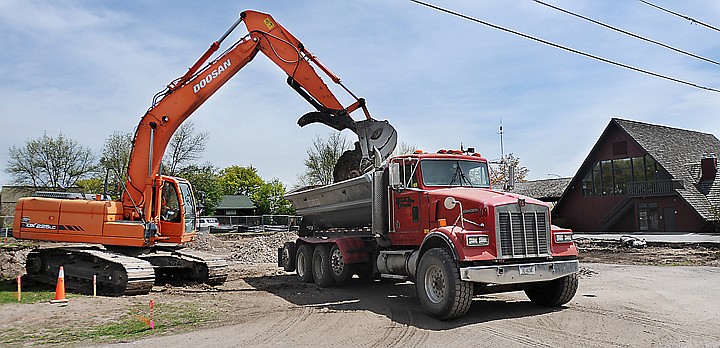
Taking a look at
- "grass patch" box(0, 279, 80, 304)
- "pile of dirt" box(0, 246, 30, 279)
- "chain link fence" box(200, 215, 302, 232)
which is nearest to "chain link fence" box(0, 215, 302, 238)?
"chain link fence" box(200, 215, 302, 232)

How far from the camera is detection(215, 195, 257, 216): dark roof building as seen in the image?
79625 mm

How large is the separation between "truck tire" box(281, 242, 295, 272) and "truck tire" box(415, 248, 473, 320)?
6649 mm

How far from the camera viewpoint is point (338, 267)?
13578mm

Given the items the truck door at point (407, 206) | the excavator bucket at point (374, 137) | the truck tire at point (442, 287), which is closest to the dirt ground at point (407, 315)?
the truck tire at point (442, 287)

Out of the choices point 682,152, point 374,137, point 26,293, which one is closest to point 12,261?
point 26,293

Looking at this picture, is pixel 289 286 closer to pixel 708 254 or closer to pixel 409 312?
pixel 409 312

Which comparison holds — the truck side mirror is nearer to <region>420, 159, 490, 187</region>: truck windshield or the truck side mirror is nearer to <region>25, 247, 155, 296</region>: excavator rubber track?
<region>420, 159, 490, 187</region>: truck windshield

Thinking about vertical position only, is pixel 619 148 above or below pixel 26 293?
above

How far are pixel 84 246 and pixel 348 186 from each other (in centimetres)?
678

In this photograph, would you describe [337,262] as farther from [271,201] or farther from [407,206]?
[271,201]

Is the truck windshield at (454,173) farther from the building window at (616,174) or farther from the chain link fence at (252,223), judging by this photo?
the chain link fence at (252,223)

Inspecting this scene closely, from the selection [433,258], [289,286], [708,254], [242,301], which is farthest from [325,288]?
[708,254]

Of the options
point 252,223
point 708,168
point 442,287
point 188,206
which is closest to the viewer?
point 442,287

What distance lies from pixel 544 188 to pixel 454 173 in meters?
39.8
